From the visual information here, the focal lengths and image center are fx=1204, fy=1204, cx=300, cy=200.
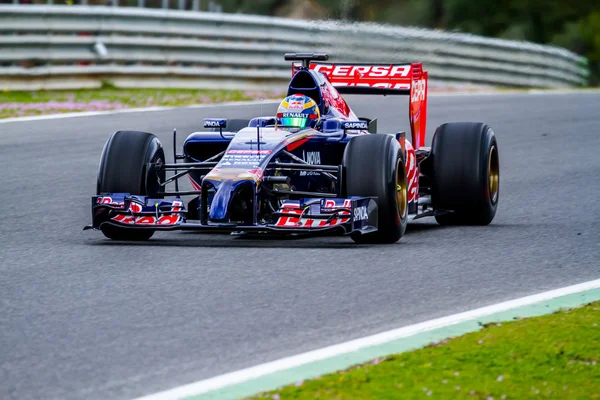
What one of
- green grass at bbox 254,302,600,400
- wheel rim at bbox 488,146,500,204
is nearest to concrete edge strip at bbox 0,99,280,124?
wheel rim at bbox 488,146,500,204

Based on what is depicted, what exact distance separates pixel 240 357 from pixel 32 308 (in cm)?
141

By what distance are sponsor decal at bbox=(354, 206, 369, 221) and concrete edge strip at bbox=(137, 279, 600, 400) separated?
1.60m

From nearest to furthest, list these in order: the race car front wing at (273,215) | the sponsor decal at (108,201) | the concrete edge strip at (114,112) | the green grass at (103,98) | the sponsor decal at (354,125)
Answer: the race car front wing at (273,215) → the sponsor decal at (108,201) → the sponsor decal at (354,125) → the concrete edge strip at (114,112) → the green grass at (103,98)

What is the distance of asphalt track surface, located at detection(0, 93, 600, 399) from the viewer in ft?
15.8

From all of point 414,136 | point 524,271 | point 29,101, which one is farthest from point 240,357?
point 29,101

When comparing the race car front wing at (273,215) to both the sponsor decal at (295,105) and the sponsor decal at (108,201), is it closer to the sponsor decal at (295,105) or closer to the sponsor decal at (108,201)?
the sponsor decal at (108,201)

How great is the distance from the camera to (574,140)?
51.0ft

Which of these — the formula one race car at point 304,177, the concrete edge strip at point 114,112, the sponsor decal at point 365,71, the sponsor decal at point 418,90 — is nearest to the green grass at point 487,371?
the formula one race car at point 304,177

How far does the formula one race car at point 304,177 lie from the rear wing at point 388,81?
0.77ft

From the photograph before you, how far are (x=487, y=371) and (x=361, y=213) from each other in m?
2.95

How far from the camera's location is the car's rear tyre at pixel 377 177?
7699 mm

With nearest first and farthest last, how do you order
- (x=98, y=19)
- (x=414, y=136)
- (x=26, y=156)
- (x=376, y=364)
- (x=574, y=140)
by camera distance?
(x=376, y=364)
(x=414, y=136)
(x=26, y=156)
(x=574, y=140)
(x=98, y=19)

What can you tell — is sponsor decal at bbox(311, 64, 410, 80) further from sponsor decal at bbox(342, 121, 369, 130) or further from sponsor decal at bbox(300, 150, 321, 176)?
sponsor decal at bbox(300, 150, 321, 176)

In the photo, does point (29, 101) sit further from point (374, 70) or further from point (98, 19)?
point (374, 70)
